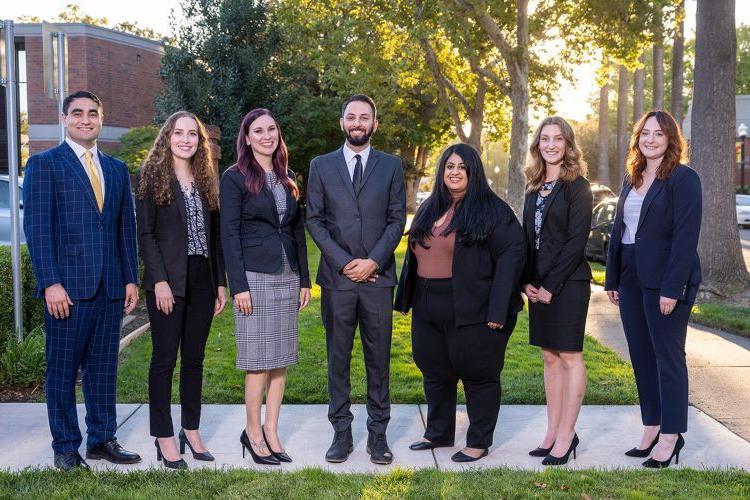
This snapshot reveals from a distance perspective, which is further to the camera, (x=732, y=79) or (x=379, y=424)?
(x=732, y=79)

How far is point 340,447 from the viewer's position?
536cm

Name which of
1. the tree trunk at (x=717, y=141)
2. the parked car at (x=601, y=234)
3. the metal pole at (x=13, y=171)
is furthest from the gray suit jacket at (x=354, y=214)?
the parked car at (x=601, y=234)

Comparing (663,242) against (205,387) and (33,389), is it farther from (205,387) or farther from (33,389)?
(33,389)

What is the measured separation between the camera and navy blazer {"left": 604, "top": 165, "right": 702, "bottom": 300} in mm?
5102

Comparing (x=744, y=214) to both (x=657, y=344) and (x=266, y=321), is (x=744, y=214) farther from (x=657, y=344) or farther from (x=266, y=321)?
(x=266, y=321)

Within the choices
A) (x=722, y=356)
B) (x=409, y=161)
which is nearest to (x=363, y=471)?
(x=722, y=356)

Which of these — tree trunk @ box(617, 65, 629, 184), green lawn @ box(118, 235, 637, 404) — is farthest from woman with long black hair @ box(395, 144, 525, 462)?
tree trunk @ box(617, 65, 629, 184)

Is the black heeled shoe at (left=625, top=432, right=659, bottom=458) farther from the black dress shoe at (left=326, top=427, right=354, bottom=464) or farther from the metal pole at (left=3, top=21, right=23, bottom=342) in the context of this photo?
the metal pole at (left=3, top=21, right=23, bottom=342)

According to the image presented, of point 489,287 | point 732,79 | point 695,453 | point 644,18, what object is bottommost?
point 695,453

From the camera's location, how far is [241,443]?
5.52 metres

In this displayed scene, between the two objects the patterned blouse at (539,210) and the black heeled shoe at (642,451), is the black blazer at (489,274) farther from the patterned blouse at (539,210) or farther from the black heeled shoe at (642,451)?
the black heeled shoe at (642,451)

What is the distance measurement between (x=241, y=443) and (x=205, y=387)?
185cm

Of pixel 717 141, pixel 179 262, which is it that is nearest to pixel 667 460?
pixel 179 262

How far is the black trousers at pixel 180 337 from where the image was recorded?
5.13 metres
